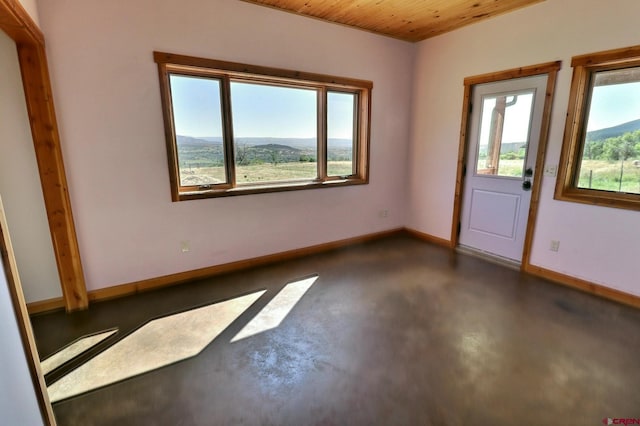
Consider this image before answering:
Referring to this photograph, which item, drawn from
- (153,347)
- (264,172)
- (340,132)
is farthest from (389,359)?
(340,132)

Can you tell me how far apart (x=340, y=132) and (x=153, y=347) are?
3086 mm

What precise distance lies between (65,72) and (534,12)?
422 cm

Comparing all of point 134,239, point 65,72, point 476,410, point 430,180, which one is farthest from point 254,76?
point 476,410

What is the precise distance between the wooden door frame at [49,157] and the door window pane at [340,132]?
8.78ft

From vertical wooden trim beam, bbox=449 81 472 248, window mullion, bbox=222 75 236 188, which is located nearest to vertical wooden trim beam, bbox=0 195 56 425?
window mullion, bbox=222 75 236 188

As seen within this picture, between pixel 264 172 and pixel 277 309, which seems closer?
pixel 277 309

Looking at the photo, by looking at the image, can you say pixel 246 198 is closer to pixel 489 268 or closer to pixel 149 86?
pixel 149 86

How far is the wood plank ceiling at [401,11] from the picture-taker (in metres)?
3.01

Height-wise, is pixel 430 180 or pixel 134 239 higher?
pixel 430 180

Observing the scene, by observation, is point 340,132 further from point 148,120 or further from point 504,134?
point 148,120

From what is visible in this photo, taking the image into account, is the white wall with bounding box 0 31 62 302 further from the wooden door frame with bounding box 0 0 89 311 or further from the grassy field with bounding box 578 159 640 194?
the grassy field with bounding box 578 159 640 194

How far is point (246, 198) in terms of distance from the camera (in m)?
3.36

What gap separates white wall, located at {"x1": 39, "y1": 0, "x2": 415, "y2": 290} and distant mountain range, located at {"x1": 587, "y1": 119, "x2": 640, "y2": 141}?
97.3 inches

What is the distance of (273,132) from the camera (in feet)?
11.5
